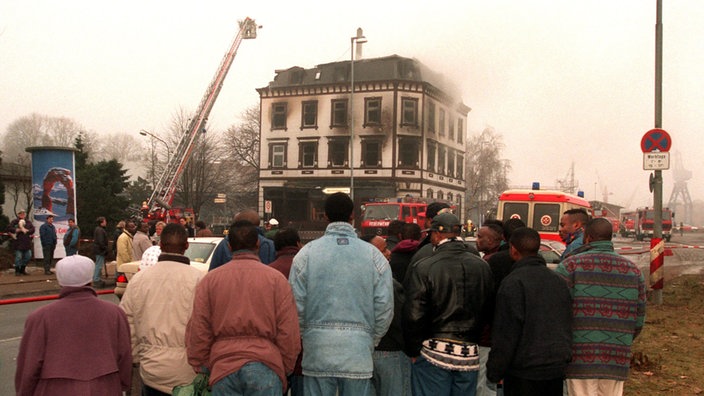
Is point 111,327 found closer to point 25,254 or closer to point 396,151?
point 25,254

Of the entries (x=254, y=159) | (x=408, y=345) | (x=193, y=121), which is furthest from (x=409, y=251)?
(x=254, y=159)

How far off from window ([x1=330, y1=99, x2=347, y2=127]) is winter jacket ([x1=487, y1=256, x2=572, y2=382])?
148 feet

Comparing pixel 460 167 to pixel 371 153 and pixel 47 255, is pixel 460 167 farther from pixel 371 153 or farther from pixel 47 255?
pixel 47 255

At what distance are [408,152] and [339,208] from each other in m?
43.7

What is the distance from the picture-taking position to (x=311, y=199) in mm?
48125

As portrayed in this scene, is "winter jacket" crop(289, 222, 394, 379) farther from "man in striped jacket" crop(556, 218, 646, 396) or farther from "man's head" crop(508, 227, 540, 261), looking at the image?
"man in striped jacket" crop(556, 218, 646, 396)

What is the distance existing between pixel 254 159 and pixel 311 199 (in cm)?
1628

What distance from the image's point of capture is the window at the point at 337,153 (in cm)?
4847

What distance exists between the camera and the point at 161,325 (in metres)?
4.11

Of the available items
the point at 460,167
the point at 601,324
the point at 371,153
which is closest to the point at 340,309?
the point at 601,324

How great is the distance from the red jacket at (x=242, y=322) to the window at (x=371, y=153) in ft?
144

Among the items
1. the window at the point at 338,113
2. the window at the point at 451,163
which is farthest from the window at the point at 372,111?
the window at the point at 451,163

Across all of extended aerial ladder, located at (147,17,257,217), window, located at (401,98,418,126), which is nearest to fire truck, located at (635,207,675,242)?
window, located at (401,98,418,126)

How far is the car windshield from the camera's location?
35.8 feet
